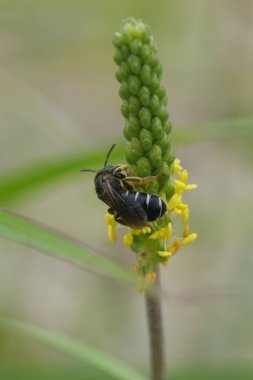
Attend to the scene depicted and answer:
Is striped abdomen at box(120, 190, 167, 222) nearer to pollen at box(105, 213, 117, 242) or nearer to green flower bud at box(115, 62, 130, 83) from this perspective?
pollen at box(105, 213, 117, 242)

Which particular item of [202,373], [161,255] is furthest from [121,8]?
[161,255]

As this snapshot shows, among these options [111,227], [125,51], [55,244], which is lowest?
[55,244]

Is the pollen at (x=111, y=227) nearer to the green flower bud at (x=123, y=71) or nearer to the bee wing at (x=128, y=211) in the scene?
the bee wing at (x=128, y=211)

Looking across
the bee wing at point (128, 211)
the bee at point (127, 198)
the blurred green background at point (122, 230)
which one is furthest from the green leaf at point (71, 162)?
the blurred green background at point (122, 230)

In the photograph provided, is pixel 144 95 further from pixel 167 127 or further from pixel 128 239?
pixel 128 239

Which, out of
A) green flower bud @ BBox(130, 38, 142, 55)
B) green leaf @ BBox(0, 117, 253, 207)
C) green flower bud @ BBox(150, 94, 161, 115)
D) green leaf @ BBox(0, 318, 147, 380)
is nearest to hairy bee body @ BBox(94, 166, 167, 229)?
green leaf @ BBox(0, 117, 253, 207)

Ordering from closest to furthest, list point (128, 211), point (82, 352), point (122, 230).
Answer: point (128, 211) → point (82, 352) → point (122, 230)

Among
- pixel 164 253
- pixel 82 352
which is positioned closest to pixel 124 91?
pixel 164 253
